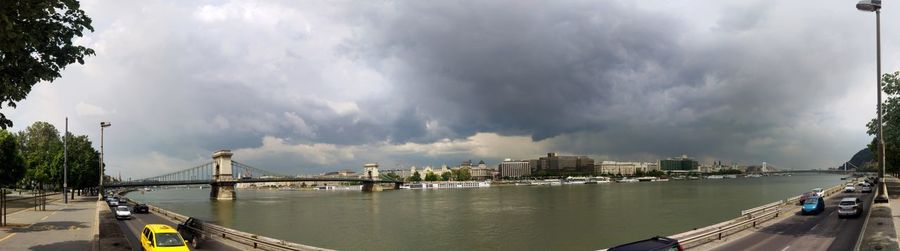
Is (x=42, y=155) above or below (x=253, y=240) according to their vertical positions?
above

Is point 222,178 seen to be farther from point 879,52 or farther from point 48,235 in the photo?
point 879,52

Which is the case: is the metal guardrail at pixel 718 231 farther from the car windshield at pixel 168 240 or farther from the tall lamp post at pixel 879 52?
the car windshield at pixel 168 240

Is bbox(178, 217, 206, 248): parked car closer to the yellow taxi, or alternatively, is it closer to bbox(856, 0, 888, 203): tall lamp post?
the yellow taxi

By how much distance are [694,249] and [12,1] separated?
94.5ft

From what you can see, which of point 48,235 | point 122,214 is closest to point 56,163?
point 122,214

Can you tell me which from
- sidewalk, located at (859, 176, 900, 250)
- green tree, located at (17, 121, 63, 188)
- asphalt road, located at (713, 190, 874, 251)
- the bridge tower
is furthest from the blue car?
the bridge tower

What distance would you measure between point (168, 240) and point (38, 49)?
367 inches

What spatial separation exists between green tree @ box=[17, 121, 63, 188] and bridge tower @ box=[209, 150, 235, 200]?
161 feet

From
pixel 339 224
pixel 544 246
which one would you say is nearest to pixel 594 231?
pixel 544 246

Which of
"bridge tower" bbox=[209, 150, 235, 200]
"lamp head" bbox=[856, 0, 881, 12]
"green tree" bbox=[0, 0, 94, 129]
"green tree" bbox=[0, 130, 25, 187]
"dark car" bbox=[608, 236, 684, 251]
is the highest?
"lamp head" bbox=[856, 0, 881, 12]

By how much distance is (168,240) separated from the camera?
76.0 feet

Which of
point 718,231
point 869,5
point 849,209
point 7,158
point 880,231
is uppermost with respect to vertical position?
point 869,5

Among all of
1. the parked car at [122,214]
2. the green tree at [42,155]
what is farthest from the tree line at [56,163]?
the parked car at [122,214]

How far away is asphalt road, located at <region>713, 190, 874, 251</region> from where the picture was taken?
26.2 meters
